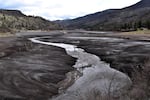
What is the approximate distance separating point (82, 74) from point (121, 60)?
8.72m

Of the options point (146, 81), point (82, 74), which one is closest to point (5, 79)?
point (82, 74)

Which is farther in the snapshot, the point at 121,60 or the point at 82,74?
the point at 121,60

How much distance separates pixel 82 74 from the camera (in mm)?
26125

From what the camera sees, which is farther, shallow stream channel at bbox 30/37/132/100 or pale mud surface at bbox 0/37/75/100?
pale mud surface at bbox 0/37/75/100

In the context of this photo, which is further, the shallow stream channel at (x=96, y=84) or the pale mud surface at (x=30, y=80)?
the pale mud surface at (x=30, y=80)

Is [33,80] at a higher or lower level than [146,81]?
lower

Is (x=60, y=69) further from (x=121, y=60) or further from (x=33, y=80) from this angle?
(x=121, y=60)

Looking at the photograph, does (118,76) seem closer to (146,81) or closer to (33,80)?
(33,80)

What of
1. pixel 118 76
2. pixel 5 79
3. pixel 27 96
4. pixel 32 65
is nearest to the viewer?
pixel 27 96

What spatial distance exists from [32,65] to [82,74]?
252 inches

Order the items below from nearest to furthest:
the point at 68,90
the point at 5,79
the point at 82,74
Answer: the point at 68,90, the point at 5,79, the point at 82,74

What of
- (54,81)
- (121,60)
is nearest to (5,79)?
(54,81)

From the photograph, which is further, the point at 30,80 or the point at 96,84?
the point at 30,80

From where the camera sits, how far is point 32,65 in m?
30.3
